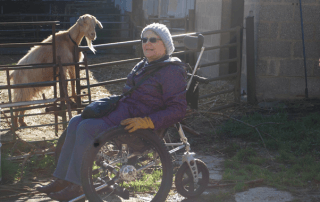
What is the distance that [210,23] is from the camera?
33.6 ft

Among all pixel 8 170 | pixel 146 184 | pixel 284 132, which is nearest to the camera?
pixel 146 184

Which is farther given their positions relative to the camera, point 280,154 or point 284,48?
point 284,48

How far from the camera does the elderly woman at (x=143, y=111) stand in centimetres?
309

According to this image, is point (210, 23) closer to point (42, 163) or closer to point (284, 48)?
point (284, 48)

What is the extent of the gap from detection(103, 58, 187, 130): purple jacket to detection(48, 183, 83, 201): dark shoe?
609 mm

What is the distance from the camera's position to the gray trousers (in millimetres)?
3061

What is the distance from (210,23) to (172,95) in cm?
737

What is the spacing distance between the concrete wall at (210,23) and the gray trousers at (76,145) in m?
7.10

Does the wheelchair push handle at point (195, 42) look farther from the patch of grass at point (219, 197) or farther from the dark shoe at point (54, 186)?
the dark shoe at point (54, 186)

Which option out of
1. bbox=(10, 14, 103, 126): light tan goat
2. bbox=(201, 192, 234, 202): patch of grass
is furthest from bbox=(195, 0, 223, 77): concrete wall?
bbox=(201, 192, 234, 202): patch of grass

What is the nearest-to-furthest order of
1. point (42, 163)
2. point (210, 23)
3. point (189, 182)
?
1. point (189, 182)
2. point (42, 163)
3. point (210, 23)

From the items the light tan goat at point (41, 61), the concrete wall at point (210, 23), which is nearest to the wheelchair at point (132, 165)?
the light tan goat at point (41, 61)

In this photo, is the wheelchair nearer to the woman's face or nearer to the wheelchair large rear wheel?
the wheelchair large rear wheel

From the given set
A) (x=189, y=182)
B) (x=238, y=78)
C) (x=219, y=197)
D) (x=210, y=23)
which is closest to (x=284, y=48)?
(x=238, y=78)
